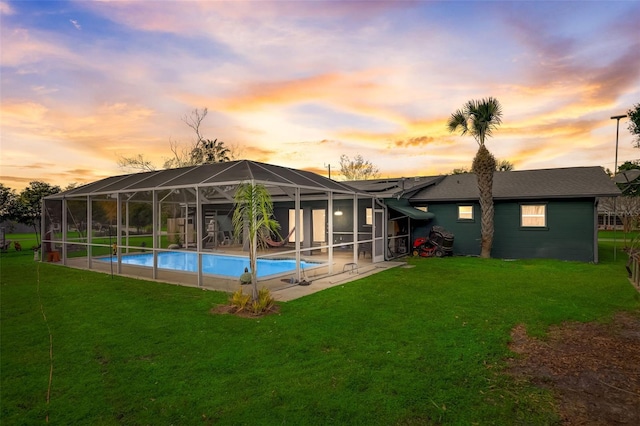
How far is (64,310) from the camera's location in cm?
705

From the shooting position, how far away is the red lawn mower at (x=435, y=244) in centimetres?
1549

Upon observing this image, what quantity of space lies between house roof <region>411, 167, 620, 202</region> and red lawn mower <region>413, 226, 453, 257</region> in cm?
184

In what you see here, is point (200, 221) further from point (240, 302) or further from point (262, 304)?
point (262, 304)

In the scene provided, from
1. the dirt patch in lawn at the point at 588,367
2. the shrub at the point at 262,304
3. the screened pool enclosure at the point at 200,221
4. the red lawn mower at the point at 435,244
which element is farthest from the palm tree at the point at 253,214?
the red lawn mower at the point at 435,244

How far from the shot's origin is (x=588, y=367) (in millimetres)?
4570

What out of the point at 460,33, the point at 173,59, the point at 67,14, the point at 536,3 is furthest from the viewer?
the point at 173,59

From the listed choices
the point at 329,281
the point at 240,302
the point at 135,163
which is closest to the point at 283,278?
the point at 329,281

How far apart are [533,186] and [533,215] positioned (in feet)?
5.01

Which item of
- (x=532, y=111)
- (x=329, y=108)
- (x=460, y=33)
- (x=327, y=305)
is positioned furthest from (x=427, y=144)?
(x=327, y=305)

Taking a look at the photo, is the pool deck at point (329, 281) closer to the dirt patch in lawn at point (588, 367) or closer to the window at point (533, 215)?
the dirt patch in lawn at point (588, 367)

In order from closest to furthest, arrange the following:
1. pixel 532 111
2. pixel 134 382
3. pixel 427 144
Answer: pixel 134 382
pixel 532 111
pixel 427 144

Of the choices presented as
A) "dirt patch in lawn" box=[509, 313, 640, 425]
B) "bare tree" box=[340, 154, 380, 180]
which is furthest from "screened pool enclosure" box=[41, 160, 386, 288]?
"bare tree" box=[340, 154, 380, 180]

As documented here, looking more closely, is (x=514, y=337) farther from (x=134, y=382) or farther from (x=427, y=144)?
(x=427, y=144)

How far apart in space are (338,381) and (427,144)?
24105 mm
